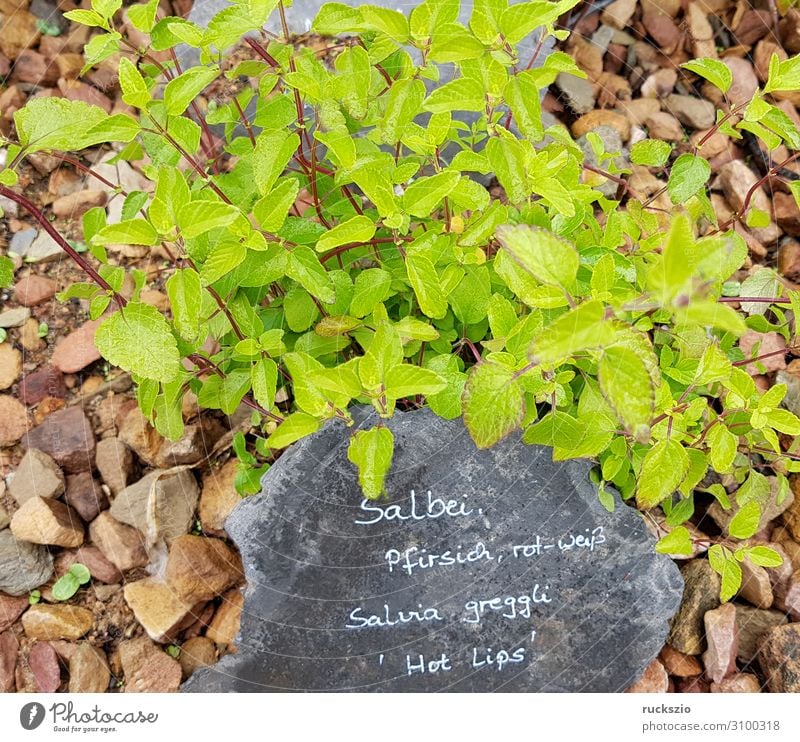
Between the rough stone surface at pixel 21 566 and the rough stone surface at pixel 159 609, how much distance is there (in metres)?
0.16

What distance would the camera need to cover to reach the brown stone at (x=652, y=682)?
3.98 feet

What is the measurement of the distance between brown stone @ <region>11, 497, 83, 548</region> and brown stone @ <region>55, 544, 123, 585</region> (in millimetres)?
22

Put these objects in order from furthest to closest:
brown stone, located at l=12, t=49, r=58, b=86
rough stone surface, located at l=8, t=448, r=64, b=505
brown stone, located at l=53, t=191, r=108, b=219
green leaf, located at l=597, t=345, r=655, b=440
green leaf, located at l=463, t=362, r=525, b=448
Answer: brown stone, located at l=12, t=49, r=58, b=86, brown stone, located at l=53, t=191, r=108, b=219, rough stone surface, located at l=8, t=448, r=64, b=505, green leaf, located at l=463, t=362, r=525, b=448, green leaf, located at l=597, t=345, r=655, b=440

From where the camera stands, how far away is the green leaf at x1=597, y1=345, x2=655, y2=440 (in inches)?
28.2

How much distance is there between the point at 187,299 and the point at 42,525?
67cm

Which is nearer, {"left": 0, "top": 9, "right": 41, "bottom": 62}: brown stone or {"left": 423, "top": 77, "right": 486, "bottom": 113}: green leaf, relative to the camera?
{"left": 423, "top": 77, "right": 486, "bottom": 113}: green leaf

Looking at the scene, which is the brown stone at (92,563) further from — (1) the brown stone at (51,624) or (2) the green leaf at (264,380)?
(2) the green leaf at (264,380)

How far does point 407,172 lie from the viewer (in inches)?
37.1

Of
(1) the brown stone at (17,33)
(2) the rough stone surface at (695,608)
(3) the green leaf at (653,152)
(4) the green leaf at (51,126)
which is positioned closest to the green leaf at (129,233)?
(4) the green leaf at (51,126)

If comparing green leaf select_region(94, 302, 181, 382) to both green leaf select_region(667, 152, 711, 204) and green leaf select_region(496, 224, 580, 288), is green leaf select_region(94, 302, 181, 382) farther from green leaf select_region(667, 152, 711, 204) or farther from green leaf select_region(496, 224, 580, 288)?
green leaf select_region(667, 152, 711, 204)

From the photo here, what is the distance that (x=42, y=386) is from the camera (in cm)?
145

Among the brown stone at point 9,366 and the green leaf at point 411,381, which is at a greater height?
the green leaf at point 411,381

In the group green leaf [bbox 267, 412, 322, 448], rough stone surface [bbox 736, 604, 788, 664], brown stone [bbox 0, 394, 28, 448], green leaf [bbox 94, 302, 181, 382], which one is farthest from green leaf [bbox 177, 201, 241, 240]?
rough stone surface [bbox 736, 604, 788, 664]
